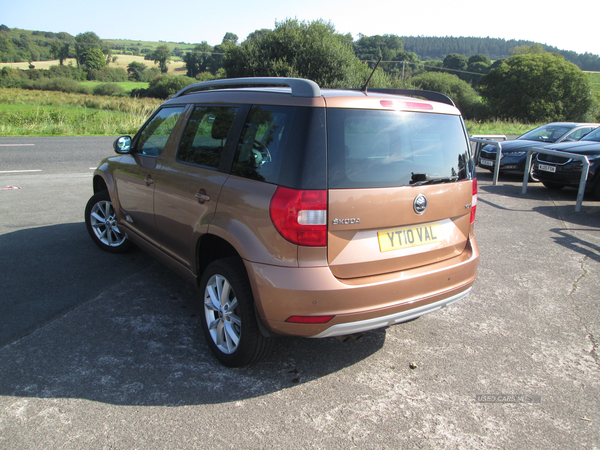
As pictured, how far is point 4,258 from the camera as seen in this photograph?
4.91 m

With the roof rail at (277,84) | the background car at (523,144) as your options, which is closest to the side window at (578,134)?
the background car at (523,144)

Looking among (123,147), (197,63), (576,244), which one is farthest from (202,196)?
(197,63)

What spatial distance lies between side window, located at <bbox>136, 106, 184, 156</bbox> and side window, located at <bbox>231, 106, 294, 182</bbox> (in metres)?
1.19

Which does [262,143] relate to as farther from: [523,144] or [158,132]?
[523,144]

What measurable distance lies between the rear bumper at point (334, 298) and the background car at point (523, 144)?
9.94m

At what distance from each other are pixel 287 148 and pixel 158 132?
2050 mm

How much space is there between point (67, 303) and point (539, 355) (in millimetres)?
3986

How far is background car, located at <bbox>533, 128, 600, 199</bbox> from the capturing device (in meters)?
9.23

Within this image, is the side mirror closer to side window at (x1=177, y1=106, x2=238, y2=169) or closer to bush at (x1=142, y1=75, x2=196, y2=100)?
side window at (x1=177, y1=106, x2=238, y2=169)

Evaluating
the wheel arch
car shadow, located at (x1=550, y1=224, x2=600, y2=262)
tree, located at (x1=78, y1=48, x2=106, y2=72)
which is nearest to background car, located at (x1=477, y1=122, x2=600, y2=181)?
car shadow, located at (x1=550, y1=224, x2=600, y2=262)

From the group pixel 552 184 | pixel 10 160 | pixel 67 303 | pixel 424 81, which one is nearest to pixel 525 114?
pixel 424 81

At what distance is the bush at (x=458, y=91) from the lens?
212 ft

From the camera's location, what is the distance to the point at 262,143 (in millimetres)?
2854

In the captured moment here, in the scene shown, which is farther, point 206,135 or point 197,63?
point 197,63
